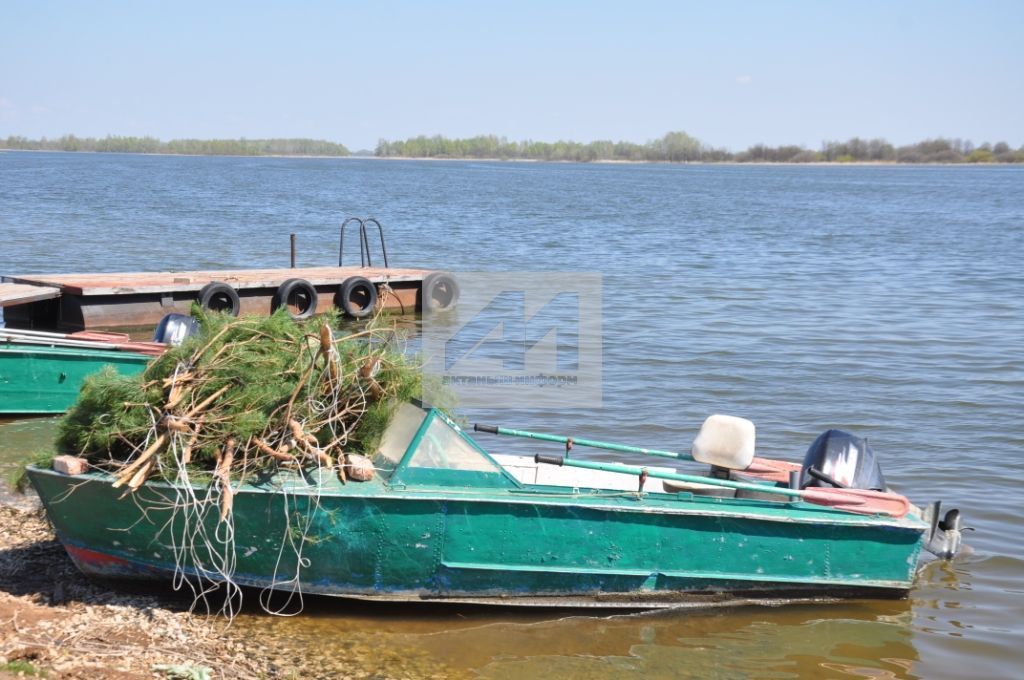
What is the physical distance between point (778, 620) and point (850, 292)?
59.3 feet

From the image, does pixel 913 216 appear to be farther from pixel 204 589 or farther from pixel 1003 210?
pixel 204 589

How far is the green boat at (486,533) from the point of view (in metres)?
6.61

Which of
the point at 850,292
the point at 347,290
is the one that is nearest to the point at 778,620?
the point at 347,290

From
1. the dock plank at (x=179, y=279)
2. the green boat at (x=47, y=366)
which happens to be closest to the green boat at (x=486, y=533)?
the green boat at (x=47, y=366)

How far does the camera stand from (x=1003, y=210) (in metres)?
57.7

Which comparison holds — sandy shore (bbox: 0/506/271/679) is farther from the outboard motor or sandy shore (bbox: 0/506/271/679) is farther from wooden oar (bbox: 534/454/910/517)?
the outboard motor

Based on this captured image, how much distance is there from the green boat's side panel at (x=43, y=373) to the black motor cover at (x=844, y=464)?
7.11m

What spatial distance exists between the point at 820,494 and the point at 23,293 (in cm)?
1256

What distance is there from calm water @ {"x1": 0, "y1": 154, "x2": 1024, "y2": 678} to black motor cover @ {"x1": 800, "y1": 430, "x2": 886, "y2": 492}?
885 mm

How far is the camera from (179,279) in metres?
17.7

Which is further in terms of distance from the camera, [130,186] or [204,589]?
[130,186]

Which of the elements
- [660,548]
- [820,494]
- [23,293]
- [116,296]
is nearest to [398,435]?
[660,548]

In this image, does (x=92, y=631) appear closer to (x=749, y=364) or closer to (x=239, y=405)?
(x=239, y=405)

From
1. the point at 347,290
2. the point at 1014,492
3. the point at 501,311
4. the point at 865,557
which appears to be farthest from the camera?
the point at 501,311
